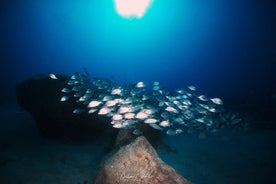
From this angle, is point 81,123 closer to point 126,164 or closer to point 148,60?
point 126,164

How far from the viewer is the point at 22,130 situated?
11852 millimetres

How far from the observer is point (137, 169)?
15.6 ft

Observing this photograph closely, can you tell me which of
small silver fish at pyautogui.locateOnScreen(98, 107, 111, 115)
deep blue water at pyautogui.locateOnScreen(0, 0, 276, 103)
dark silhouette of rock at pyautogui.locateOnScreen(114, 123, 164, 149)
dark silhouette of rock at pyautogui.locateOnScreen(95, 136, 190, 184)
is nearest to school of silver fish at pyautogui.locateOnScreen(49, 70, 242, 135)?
small silver fish at pyautogui.locateOnScreen(98, 107, 111, 115)

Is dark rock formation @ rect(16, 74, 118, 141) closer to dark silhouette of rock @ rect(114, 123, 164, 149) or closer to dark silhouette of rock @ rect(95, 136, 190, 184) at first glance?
dark silhouette of rock @ rect(114, 123, 164, 149)

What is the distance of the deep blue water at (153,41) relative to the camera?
3900cm

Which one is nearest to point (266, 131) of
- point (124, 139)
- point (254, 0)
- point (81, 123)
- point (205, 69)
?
point (124, 139)

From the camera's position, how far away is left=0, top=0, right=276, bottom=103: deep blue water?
39000mm

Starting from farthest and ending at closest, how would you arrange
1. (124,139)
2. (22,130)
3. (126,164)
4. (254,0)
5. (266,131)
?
(254,0)
(266,131)
(22,130)
(124,139)
(126,164)

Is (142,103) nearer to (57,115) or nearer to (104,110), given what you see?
(104,110)

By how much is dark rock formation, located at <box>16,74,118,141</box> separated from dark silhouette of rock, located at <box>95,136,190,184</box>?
5034 millimetres

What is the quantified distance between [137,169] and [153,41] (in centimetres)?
9184

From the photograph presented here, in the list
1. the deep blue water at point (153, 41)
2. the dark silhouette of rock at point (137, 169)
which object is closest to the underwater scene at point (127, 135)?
the dark silhouette of rock at point (137, 169)

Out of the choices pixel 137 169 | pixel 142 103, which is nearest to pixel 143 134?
pixel 142 103

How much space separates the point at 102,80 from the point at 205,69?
95928mm
